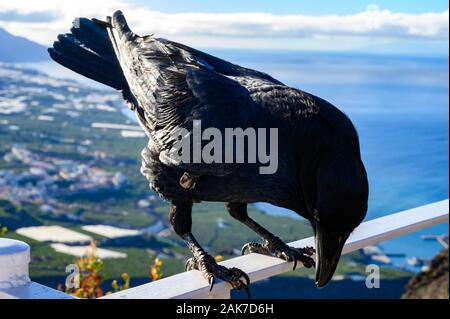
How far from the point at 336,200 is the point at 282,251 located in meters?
0.52

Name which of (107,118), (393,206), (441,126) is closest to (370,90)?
(441,126)

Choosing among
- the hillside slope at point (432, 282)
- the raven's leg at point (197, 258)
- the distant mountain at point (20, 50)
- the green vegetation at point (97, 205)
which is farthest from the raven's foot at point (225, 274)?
the hillside slope at point (432, 282)

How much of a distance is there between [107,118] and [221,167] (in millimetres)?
2963

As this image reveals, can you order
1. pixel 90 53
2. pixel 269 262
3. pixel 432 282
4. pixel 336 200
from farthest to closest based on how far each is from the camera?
pixel 432 282 < pixel 90 53 < pixel 269 262 < pixel 336 200

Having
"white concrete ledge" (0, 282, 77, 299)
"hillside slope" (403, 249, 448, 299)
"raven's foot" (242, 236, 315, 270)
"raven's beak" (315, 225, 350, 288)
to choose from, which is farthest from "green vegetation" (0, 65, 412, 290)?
"white concrete ledge" (0, 282, 77, 299)

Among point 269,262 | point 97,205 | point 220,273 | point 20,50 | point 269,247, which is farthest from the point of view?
point 97,205

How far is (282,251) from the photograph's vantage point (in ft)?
6.62

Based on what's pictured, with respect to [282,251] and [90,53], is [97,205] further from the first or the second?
[282,251]

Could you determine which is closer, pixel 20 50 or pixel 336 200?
pixel 336 200

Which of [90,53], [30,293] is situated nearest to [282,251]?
[30,293]

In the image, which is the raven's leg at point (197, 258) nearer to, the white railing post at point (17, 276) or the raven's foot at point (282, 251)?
the raven's foot at point (282, 251)

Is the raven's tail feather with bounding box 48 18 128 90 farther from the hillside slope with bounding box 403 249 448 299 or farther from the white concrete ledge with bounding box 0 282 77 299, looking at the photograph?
the hillside slope with bounding box 403 249 448 299
